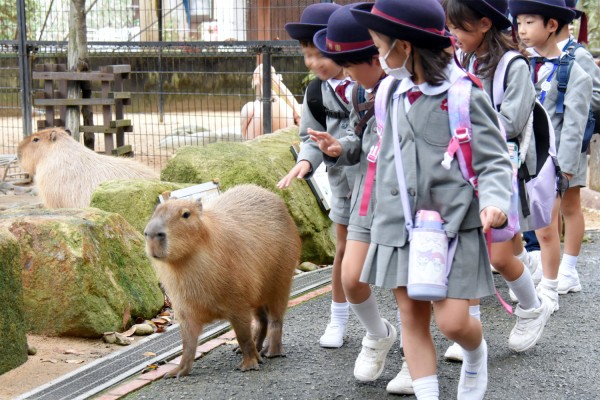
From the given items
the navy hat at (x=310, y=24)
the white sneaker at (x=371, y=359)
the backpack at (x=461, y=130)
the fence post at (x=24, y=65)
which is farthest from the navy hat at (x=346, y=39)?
the fence post at (x=24, y=65)

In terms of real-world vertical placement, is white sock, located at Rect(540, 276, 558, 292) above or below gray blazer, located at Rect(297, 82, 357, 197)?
below

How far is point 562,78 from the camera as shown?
550cm

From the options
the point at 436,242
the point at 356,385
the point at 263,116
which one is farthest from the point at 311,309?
the point at 263,116

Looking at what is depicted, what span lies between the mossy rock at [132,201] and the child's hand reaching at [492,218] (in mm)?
3412

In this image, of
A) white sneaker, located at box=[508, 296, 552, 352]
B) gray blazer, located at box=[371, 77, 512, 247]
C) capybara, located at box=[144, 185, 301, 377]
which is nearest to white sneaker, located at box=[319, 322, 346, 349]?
capybara, located at box=[144, 185, 301, 377]

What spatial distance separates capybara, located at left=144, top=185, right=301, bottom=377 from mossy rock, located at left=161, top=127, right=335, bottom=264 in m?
1.91

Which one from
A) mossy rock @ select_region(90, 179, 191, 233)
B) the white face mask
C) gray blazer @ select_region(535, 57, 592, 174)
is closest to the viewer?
the white face mask

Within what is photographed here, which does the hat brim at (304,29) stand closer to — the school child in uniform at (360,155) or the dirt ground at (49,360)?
the school child in uniform at (360,155)

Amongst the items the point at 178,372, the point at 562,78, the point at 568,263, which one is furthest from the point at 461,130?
A: the point at 568,263

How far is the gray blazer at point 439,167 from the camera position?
11.1 ft

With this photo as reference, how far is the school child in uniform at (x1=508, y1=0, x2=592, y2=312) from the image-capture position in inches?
210

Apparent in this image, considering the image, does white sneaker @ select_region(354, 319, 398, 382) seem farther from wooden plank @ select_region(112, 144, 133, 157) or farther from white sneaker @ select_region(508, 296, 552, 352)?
wooden plank @ select_region(112, 144, 133, 157)

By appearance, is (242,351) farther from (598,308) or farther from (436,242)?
(598,308)

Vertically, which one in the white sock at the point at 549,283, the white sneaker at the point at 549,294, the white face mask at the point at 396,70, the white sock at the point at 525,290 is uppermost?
the white face mask at the point at 396,70
